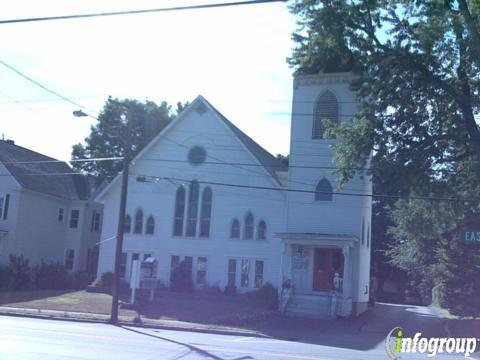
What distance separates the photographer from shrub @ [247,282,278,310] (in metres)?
30.0

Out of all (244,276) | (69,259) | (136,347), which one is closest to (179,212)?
(244,276)

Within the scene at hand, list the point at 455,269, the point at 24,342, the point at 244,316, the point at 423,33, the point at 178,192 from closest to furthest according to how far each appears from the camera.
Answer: the point at 24,342
the point at 423,33
the point at 244,316
the point at 455,269
the point at 178,192

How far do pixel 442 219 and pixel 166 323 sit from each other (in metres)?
13.4

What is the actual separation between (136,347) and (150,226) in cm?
2073

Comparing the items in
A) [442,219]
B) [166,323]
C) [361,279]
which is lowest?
[166,323]

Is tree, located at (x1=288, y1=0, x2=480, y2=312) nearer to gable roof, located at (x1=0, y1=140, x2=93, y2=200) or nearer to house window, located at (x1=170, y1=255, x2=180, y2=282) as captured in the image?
house window, located at (x1=170, y1=255, x2=180, y2=282)

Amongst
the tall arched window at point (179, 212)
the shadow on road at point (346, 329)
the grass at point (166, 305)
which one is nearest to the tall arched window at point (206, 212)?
the tall arched window at point (179, 212)

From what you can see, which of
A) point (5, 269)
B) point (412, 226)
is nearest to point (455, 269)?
point (412, 226)

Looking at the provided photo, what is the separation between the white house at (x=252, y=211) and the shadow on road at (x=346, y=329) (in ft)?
5.83

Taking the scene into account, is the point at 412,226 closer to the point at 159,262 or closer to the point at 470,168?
the point at 470,168

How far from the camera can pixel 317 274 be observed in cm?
3031

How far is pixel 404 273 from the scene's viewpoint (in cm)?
5775

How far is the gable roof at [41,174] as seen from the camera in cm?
3934

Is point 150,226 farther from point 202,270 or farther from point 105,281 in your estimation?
point 202,270
